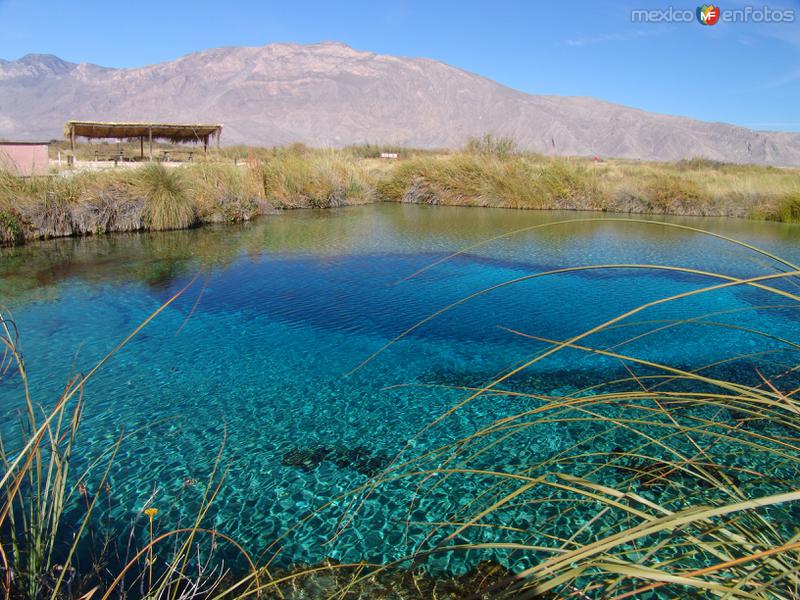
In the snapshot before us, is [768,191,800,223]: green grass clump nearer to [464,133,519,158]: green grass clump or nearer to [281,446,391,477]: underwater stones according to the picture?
[464,133,519,158]: green grass clump

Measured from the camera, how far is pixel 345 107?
218 feet

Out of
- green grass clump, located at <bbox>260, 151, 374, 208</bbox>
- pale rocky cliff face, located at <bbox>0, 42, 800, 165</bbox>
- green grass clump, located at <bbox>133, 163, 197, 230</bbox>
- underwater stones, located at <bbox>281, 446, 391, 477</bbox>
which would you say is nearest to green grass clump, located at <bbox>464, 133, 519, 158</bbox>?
green grass clump, located at <bbox>260, 151, 374, 208</bbox>

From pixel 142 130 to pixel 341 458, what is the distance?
63.2ft

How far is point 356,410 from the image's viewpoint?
3412mm

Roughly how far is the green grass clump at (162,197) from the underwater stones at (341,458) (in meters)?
8.08

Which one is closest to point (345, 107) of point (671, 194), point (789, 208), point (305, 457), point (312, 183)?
point (312, 183)

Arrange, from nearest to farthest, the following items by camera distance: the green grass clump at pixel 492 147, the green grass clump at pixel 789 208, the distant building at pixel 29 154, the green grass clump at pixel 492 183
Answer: the distant building at pixel 29 154 < the green grass clump at pixel 789 208 < the green grass clump at pixel 492 183 < the green grass clump at pixel 492 147

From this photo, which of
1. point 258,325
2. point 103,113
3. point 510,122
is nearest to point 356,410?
point 258,325

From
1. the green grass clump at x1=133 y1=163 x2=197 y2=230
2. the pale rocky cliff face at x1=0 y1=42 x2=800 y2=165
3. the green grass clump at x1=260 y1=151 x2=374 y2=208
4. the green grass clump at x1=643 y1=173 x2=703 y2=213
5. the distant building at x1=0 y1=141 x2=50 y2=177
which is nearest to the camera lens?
the green grass clump at x1=133 y1=163 x2=197 y2=230

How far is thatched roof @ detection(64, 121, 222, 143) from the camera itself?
683 inches

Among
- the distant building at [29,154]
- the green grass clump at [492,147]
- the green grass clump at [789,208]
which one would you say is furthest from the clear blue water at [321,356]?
the green grass clump at [492,147]

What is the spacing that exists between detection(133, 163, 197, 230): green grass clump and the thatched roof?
8366mm

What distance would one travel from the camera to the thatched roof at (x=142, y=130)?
1735 centimetres

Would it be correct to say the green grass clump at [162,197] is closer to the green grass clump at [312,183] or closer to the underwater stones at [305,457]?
the green grass clump at [312,183]
